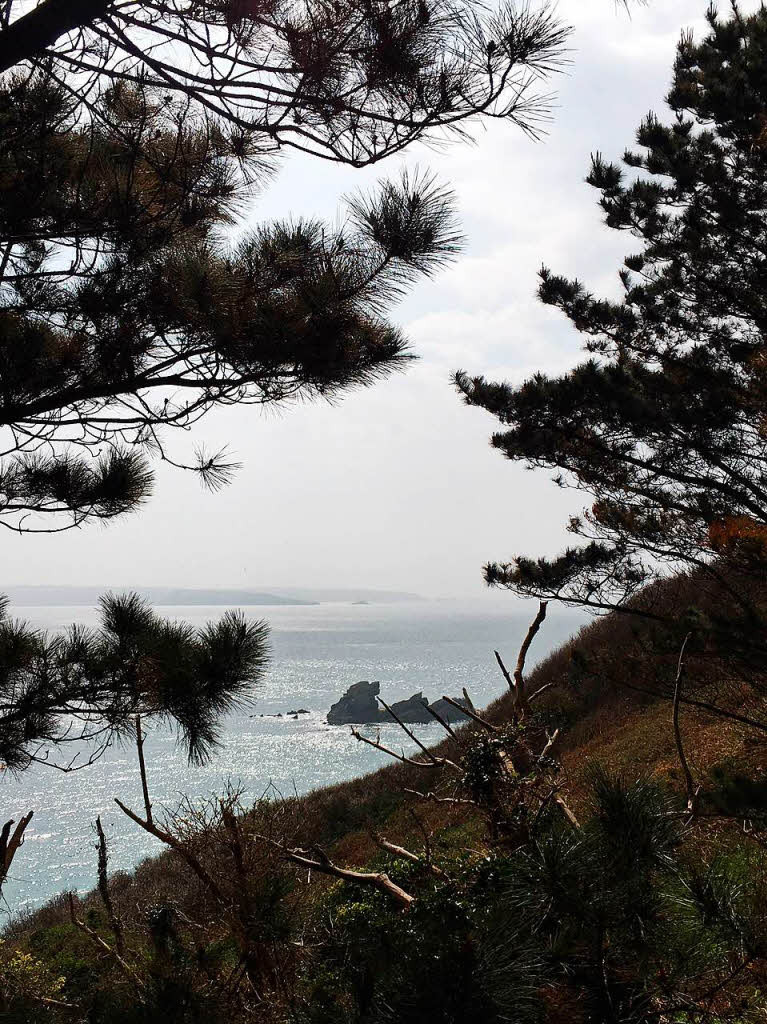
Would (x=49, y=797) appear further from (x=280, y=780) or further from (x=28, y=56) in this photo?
(x=28, y=56)

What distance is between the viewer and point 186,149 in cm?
398

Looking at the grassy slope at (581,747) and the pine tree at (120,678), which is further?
the grassy slope at (581,747)

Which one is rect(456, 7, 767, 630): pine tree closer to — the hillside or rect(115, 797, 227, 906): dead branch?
the hillside

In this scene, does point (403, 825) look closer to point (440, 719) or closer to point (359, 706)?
point (440, 719)

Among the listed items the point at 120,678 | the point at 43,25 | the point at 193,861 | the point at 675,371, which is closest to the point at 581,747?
the point at 675,371

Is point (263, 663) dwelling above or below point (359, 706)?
above

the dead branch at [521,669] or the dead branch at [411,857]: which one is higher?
the dead branch at [521,669]

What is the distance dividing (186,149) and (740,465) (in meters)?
7.28

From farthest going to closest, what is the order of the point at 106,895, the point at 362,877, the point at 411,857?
the point at 106,895
the point at 411,857
the point at 362,877

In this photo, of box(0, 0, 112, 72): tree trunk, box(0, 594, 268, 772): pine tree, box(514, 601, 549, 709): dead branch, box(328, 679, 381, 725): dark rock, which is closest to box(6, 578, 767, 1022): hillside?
box(514, 601, 549, 709): dead branch

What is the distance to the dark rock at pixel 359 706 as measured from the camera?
41.9 metres

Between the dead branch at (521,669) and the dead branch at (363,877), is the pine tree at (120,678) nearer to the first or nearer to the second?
the dead branch at (363,877)

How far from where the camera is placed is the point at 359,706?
142 feet

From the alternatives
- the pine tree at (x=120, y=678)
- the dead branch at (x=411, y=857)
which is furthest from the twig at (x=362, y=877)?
the pine tree at (x=120, y=678)
